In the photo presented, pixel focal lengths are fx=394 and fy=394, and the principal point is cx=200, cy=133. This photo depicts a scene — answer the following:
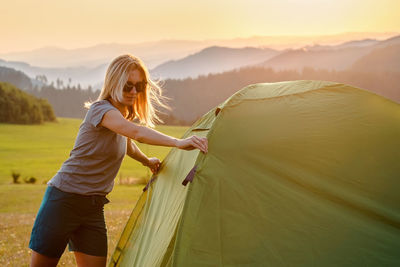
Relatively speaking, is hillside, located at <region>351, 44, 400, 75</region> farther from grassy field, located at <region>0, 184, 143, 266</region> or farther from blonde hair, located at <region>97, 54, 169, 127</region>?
blonde hair, located at <region>97, 54, 169, 127</region>

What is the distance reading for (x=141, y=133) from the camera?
3.30 metres

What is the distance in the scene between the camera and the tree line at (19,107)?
289 ft

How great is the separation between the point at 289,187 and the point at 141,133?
138 centimetres

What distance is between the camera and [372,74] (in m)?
117

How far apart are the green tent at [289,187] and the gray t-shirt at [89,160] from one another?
759 millimetres

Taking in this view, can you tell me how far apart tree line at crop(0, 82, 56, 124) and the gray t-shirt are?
9288cm

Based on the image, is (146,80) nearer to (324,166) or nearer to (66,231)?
(66,231)

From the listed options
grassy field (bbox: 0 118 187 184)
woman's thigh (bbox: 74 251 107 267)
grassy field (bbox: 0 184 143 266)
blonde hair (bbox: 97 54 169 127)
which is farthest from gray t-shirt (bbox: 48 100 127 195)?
grassy field (bbox: 0 118 187 184)

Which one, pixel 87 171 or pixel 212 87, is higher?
pixel 87 171

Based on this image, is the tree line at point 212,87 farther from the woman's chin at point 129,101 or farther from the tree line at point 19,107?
the woman's chin at point 129,101

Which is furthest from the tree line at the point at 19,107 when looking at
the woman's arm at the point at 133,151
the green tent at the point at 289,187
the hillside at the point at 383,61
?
the hillside at the point at 383,61

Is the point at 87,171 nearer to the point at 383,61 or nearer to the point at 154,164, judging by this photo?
the point at 154,164

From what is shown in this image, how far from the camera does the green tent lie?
321cm

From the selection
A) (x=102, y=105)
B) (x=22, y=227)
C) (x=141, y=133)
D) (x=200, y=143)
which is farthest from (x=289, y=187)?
(x=22, y=227)
